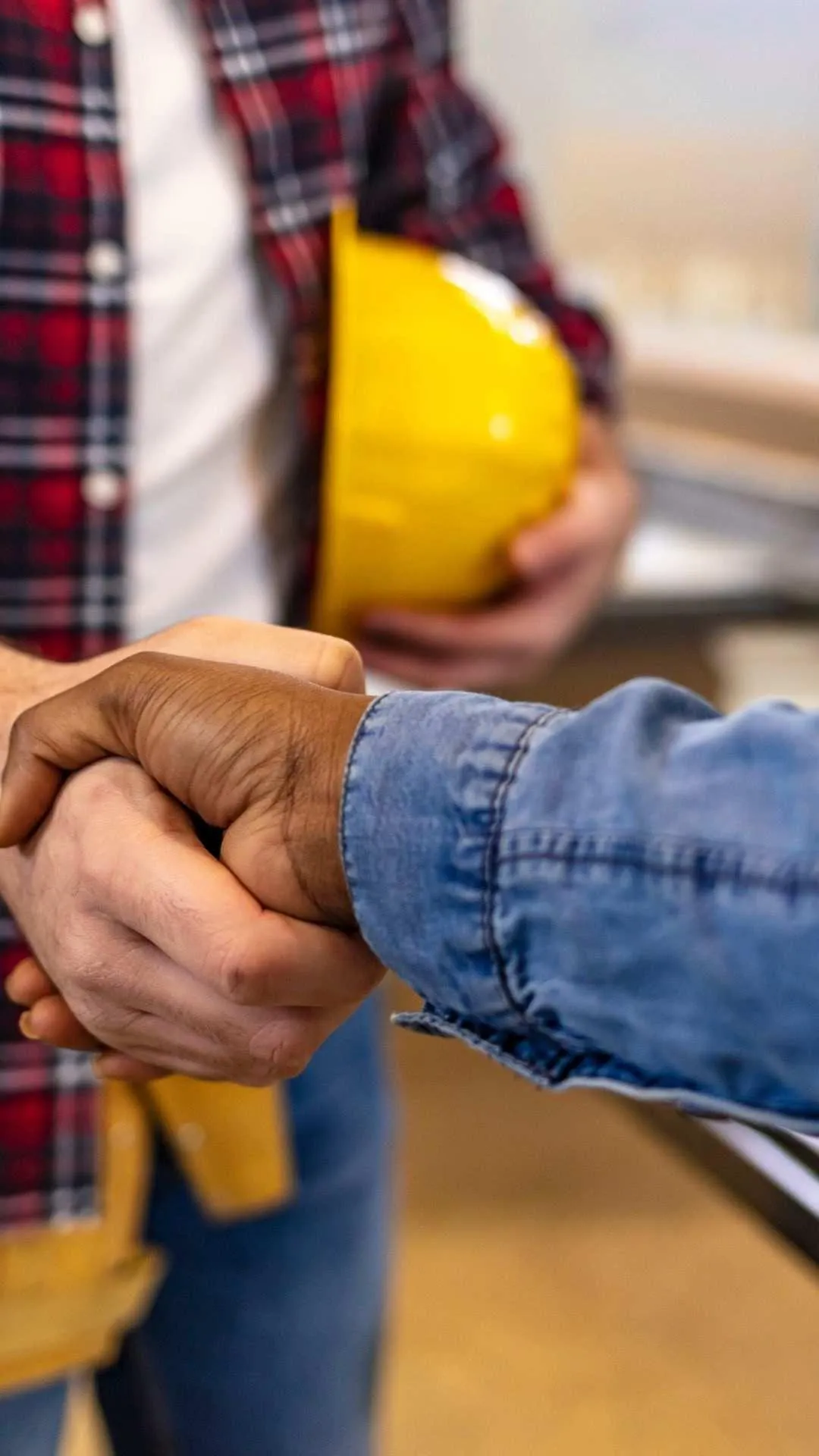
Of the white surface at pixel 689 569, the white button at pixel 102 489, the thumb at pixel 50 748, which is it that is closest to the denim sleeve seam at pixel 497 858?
the thumb at pixel 50 748

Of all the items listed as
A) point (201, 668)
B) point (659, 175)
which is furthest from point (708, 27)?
point (201, 668)

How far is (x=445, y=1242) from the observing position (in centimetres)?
149

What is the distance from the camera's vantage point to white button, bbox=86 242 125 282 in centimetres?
63

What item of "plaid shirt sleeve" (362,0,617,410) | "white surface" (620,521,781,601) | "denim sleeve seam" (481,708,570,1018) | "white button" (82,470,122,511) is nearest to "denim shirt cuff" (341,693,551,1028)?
"denim sleeve seam" (481,708,570,1018)

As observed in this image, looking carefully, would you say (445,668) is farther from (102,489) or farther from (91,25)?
(91,25)

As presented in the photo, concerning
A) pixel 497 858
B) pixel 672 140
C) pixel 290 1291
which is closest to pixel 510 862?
pixel 497 858

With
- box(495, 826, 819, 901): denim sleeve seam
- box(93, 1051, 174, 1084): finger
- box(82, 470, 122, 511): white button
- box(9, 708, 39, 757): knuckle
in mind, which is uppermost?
box(495, 826, 819, 901): denim sleeve seam

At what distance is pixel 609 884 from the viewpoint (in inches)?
13.6

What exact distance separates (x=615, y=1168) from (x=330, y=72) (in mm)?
1199

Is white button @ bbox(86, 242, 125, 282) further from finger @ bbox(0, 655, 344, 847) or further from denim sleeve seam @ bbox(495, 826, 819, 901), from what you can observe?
denim sleeve seam @ bbox(495, 826, 819, 901)

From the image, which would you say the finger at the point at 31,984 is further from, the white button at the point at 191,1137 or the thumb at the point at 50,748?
the white button at the point at 191,1137

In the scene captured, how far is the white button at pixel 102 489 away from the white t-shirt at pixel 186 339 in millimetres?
25

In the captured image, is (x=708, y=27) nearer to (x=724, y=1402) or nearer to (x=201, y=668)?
(x=724, y=1402)

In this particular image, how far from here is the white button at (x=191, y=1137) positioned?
0.68m
